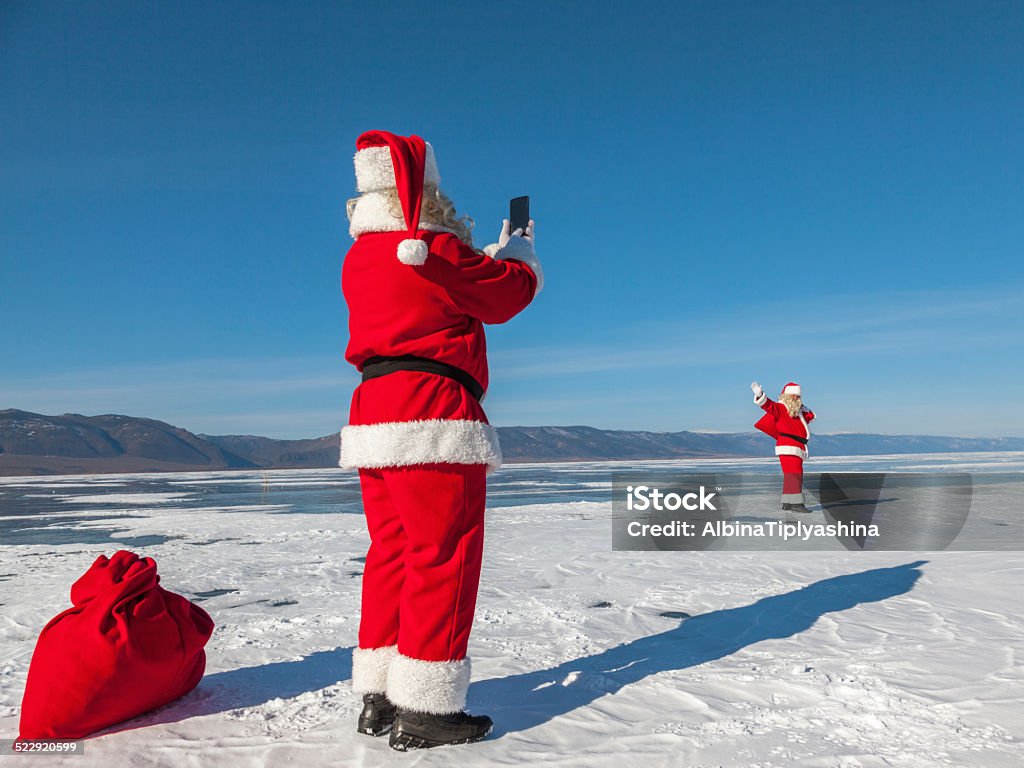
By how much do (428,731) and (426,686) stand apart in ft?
0.43

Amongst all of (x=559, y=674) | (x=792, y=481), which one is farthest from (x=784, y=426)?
(x=559, y=674)

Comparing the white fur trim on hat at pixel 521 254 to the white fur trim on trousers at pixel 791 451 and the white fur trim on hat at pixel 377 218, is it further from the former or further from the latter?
the white fur trim on trousers at pixel 791 451

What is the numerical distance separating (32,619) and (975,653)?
4.46m

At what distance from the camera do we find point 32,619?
357cm

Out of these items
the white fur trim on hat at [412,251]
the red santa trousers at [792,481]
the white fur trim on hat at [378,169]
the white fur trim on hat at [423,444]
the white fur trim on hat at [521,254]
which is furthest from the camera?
the red santa trousers at [792,481]

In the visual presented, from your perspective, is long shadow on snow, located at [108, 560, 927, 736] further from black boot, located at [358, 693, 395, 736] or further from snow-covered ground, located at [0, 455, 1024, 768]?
black boot, located at [358, 693, 395, 736]

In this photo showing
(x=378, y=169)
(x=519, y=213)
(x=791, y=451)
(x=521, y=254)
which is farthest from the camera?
(x=791, y=451)

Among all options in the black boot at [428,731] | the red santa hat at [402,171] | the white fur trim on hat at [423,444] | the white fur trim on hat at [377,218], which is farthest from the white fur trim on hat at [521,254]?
the black boot at [428,731]

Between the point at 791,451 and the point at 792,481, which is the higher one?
the point at 791,451

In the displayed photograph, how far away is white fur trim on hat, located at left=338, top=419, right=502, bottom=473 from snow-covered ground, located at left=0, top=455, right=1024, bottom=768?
824mm

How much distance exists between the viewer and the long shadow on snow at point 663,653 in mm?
2379

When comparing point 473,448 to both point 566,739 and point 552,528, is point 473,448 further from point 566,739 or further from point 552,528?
point 552,528

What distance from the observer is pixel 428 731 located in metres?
2.01

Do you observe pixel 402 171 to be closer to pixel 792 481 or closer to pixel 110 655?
pixel 110 655
